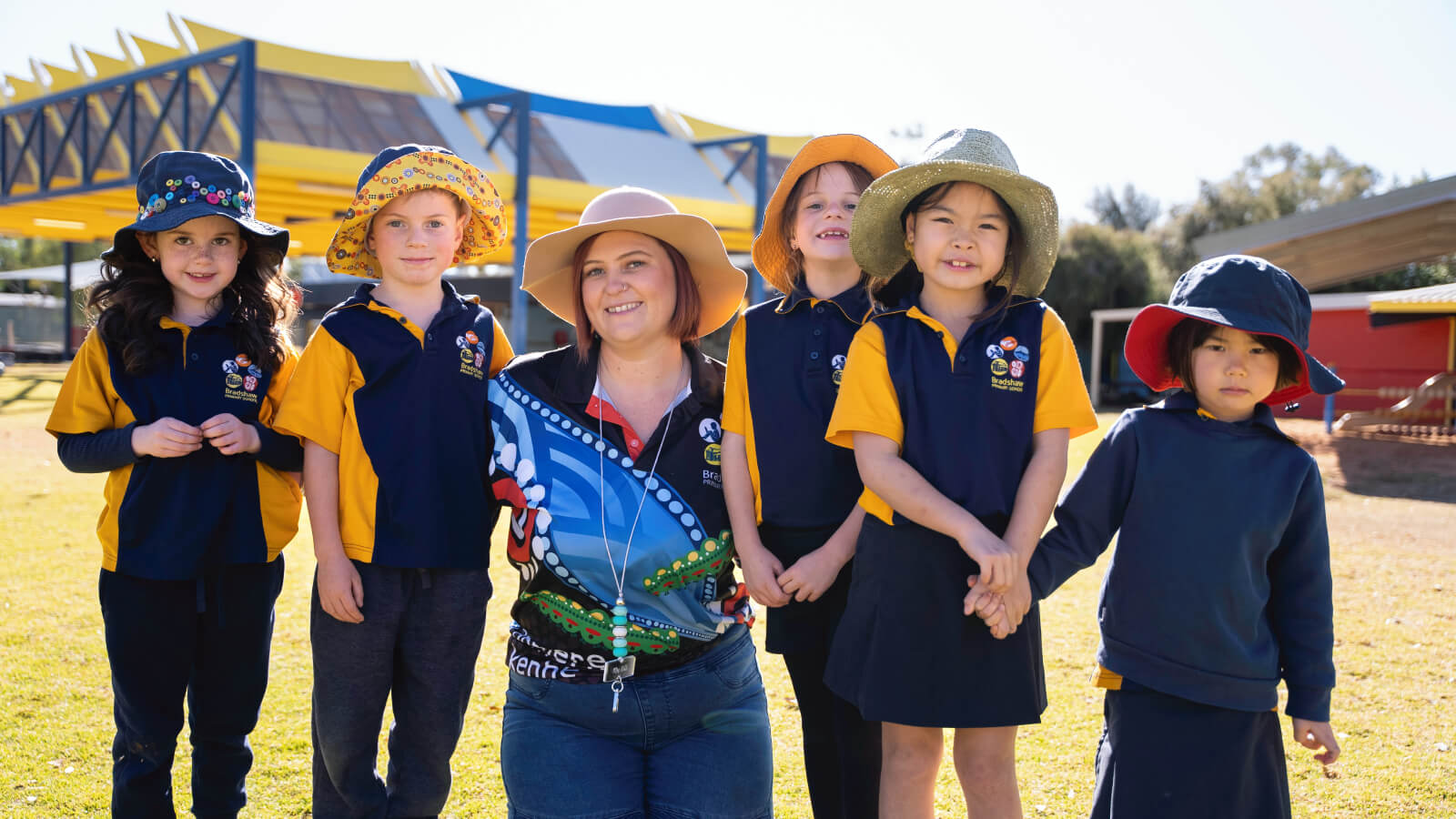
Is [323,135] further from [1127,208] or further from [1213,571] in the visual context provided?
[1127,208]

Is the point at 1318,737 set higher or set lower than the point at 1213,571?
lower

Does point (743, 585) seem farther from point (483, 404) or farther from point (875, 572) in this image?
point (483, 404)

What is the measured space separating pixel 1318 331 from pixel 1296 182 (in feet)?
97.1

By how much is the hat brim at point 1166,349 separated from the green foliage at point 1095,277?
26591 millimetres

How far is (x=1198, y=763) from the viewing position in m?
2.13

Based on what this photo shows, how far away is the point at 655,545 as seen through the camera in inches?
87.3

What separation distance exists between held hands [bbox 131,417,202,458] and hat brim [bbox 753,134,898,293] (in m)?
1.61

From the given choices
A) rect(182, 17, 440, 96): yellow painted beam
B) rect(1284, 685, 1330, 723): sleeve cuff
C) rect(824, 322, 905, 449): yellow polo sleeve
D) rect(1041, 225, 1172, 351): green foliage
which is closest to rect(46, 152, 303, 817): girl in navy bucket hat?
rect(824, 322, 905, 449): yellow polo sleeve

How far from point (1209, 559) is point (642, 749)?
1.33m

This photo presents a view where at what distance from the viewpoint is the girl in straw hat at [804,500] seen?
2.35 metres

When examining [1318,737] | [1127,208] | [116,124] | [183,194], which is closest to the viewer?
[1318,737]

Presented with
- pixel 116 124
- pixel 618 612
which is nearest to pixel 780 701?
pixel 618 612

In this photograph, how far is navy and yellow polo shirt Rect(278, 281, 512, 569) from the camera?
8.09 feet

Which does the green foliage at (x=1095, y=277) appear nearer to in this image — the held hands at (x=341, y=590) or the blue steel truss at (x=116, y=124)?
the blue steel truss at (x=116, y=124)
